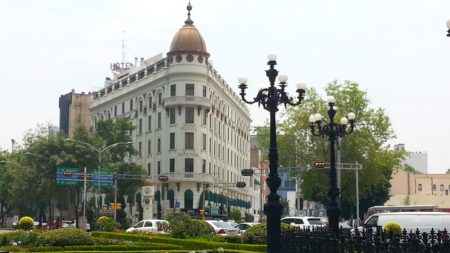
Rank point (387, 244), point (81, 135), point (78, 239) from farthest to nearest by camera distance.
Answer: point (81, 135), point (78, 239), point (387, 244)

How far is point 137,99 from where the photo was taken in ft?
281

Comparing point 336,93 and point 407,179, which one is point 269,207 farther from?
point 407,179

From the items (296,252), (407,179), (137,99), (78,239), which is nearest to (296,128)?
(137,99)

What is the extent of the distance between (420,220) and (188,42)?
1924 inches

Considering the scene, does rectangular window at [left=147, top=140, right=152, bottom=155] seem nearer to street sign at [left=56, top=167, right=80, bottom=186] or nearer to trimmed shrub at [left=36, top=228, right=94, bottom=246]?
street sign at [left=56, top=167, right=80, bottom=186]

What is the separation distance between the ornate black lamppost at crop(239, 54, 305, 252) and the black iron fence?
986 millimetres

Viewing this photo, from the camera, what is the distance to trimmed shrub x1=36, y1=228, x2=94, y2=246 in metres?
29.3

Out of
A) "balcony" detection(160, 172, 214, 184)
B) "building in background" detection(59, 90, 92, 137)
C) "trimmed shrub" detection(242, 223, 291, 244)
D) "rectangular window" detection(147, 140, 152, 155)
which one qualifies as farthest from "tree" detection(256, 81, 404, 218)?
"building in background" detection(59, 90, 92, 137)

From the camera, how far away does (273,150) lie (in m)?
18.7

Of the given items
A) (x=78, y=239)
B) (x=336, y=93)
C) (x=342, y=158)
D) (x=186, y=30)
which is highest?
(x=186, y=30)

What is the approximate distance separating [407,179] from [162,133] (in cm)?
4891

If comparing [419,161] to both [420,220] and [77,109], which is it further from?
[420,220]

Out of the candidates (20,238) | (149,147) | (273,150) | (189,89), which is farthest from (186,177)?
(273,150)

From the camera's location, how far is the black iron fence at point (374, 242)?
1413cm
